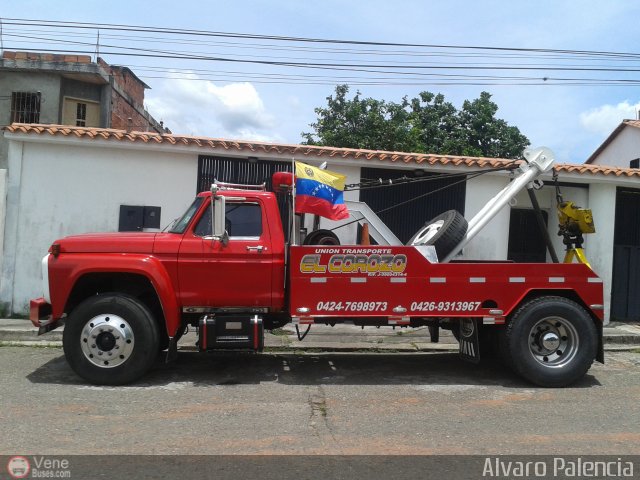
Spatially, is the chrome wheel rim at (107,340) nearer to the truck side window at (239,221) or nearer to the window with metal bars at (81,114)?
the truck side window at (239,221)

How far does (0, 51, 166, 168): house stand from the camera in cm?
1627

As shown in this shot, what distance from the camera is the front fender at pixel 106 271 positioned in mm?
5969

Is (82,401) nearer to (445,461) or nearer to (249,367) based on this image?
(249,367)

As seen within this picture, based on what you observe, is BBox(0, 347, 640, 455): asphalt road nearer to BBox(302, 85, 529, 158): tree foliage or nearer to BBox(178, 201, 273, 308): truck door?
BBox(178, 201, 273, 308): truck door

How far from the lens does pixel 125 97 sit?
1917 cm

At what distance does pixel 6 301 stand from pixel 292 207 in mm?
6255

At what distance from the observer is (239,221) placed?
20.9 ft

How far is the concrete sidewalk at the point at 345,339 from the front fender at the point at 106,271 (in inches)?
88.4

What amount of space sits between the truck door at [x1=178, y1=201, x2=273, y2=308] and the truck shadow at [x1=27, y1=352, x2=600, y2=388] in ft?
3.24

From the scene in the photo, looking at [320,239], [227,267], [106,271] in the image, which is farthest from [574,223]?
[106,271]

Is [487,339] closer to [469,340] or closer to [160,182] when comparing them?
[469,340]

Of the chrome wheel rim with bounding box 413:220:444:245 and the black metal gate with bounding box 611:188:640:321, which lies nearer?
the chrome wheel rim with bounding box 413:220:444:245

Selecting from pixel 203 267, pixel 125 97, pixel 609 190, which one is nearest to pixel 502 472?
pixel 203 267

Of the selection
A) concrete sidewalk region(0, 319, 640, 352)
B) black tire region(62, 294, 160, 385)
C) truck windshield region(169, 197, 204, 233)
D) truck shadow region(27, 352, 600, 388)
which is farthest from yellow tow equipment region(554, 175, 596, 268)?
black tire region(62, 294, 160, 385)
